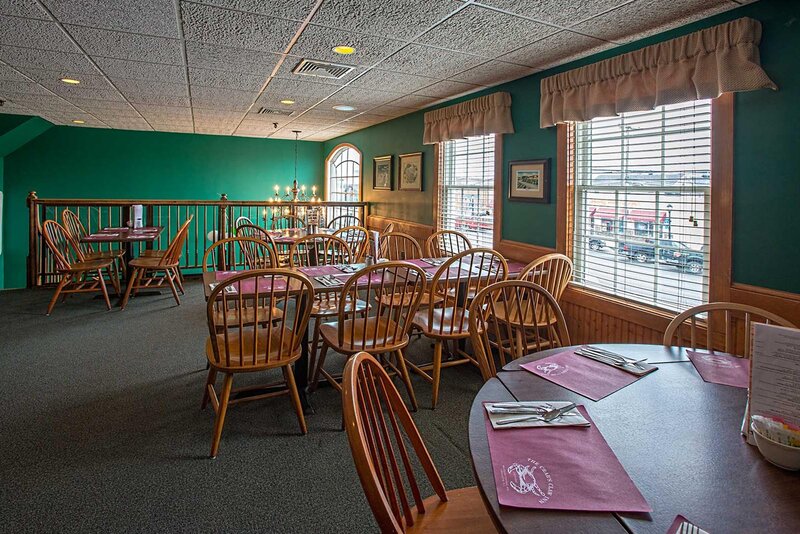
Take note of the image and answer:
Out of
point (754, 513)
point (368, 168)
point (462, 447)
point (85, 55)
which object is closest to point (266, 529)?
point (462, 447)

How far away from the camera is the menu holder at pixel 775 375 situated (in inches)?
43.9

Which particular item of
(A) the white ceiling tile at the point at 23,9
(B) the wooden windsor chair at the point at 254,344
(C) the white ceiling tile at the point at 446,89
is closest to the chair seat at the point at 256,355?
(B) the wooden windsor chair at the point at 254,344

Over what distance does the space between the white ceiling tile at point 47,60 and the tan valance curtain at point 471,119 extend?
3.23m

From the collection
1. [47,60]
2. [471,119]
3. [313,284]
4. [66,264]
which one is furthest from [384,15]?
[66,264]

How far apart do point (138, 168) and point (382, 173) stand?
4.88m

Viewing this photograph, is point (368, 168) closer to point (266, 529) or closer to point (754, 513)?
point (266, 529)

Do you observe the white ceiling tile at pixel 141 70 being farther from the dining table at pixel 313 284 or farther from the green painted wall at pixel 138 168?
the green painted wall at pixel 138 168

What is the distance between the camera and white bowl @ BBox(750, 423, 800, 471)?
1037 mm

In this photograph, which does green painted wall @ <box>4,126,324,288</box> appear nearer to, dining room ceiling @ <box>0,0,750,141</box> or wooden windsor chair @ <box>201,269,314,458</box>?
dining room ceiling @ <box>0,0,750,141</box>

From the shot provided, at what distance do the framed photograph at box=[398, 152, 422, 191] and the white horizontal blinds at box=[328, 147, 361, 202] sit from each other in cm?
181

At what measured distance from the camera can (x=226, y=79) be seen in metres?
4.40

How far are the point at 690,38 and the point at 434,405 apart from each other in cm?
256

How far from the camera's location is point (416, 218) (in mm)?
6137

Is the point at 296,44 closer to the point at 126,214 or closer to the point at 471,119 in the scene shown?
the point at 471,119
